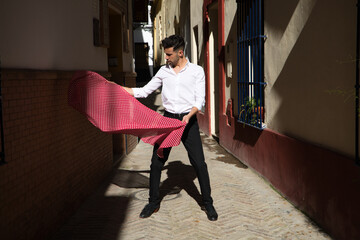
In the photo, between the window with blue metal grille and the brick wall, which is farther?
the window with blue metal grille

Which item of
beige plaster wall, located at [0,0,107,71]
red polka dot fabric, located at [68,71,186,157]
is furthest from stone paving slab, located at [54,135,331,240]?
beige plaster wall, located at [0,0,107,71]

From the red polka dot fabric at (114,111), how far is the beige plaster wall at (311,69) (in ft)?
5.02

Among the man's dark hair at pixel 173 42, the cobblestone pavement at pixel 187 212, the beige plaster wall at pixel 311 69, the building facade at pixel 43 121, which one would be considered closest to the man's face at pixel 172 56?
the man's dark hair at pixel 173 42

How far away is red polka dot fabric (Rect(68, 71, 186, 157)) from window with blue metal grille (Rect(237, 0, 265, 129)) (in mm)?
2335

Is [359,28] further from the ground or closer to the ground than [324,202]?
further from the ground

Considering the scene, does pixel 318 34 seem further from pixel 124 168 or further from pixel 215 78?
pixel 215 78

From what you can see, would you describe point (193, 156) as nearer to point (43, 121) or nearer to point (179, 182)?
point (43, 121)

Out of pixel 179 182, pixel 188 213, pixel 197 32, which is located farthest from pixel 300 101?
pixel 197 32

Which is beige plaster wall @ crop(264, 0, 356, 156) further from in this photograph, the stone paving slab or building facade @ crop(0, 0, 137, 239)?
building facade @ crop(0, 0, 137, 239)

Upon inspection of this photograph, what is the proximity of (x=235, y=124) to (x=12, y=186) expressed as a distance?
18.7 ft

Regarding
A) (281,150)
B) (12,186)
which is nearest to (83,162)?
(12,186)

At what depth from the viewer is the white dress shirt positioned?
4.97m

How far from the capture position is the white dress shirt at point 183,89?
497 centimetres

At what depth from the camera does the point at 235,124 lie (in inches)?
342
